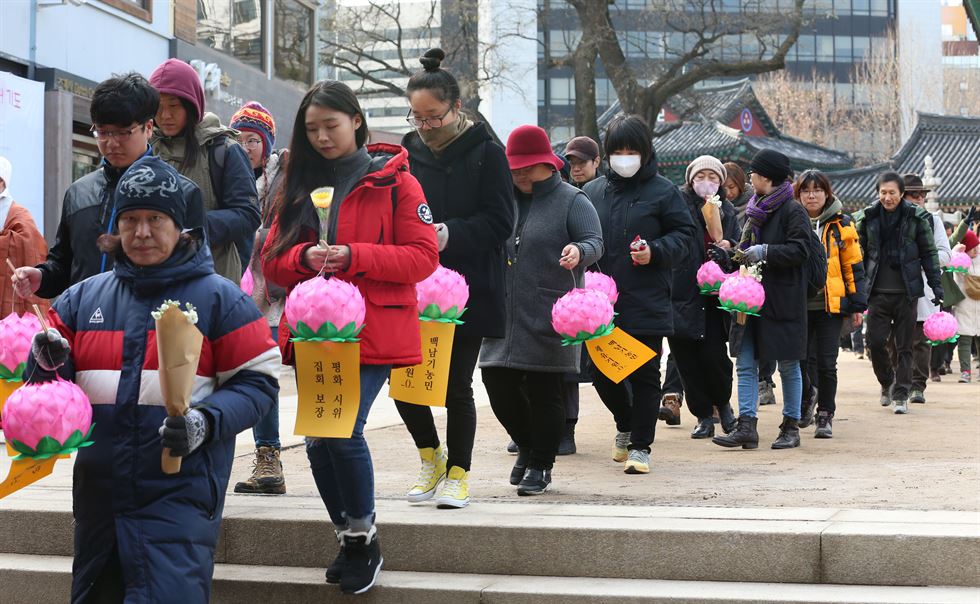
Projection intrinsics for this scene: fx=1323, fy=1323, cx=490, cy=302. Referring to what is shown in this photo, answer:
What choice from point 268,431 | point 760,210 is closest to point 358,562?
point 268,431

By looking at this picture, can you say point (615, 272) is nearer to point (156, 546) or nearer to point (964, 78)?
point (156, 546)

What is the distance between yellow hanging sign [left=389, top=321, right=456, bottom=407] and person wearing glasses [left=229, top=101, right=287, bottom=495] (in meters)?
0.85

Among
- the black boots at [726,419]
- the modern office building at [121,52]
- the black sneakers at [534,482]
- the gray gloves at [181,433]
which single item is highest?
the modern office building at [121,52]

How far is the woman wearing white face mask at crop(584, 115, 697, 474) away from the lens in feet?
23.3

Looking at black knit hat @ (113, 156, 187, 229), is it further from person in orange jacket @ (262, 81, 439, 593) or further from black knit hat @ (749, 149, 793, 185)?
black knit hat @ (749, 149, 793, 185)

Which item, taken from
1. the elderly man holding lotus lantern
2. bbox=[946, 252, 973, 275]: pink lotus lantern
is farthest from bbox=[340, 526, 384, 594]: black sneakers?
bbox=[946, 252, 973, 275]: pink lotus lantern

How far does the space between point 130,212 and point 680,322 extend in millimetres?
5294

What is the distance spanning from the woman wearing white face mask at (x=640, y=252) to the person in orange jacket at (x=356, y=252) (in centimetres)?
234

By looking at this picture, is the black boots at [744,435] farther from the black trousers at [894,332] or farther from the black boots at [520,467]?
the black trousers at [894,332]

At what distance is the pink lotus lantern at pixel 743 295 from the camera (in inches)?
314

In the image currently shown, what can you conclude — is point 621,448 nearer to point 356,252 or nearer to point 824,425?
point 824,425

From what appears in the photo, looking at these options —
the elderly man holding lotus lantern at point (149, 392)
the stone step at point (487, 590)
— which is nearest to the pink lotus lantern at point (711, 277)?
the stone step at point (487, 590)

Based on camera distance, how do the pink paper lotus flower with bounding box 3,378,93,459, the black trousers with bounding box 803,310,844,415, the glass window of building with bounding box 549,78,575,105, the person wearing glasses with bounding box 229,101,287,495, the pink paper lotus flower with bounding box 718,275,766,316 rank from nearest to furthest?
the pink paper lotus flower with bounding box 3,378,93,459
the person wearing glasses with bounding box 229,101,287,495
the pink paper lotus flower with bounding box 718,275,766,316
the black trousers with bounding box 803,310,844,415
the glass window of building with bounding box 549,78,575,105

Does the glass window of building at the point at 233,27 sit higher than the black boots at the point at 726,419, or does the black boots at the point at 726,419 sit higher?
the glass window of building at the point at 233,27
